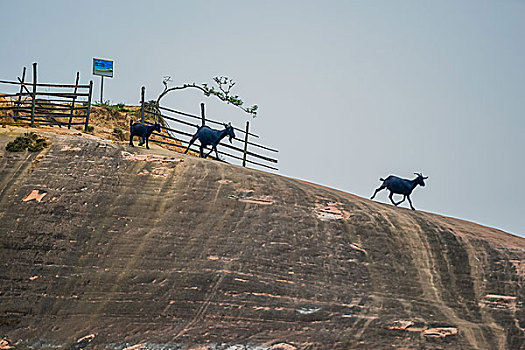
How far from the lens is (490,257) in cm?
1093

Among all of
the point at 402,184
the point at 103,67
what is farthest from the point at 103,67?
the point at 402,184

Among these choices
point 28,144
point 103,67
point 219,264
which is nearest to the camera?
point 219,264

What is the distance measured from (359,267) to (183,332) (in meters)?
3.34

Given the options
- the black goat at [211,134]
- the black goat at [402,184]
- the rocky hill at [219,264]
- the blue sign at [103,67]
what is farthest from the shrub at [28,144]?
the blue sign at [103,67]

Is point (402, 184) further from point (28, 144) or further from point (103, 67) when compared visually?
point (103, 67)

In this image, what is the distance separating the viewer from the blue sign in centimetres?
2100

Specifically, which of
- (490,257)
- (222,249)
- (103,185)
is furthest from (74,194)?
(490,257)

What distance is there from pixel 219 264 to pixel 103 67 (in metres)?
13.9

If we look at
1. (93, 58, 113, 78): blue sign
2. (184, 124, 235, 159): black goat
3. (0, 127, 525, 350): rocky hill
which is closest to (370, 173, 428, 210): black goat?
(0, 127, 525, 350): rocky hill

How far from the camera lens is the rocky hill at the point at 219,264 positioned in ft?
28.8

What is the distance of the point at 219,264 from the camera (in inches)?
375

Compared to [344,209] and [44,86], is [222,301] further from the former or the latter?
[44,86]

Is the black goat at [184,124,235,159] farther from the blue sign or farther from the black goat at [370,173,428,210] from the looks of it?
the blue sign

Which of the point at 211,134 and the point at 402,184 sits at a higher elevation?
the point at 211,134
